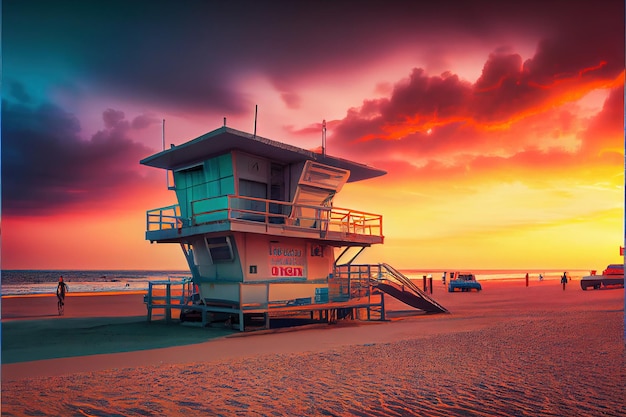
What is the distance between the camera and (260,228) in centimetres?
1931

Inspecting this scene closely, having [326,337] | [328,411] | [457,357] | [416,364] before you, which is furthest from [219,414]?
[326,337]

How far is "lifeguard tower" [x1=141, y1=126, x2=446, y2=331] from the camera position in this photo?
64.9 feet

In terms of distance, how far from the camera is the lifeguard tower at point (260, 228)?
1978cm

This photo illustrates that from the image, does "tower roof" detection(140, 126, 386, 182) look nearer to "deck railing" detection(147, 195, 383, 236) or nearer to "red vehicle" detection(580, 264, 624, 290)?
"deck railing" detection(147, 195, 383, 236)

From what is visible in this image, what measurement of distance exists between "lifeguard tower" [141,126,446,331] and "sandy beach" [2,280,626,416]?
172 cm

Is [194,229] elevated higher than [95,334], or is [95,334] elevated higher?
[194,229]

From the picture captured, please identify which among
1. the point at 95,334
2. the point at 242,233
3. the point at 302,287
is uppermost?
the point at 242,233

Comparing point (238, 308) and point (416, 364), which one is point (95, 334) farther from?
point (416, 364)

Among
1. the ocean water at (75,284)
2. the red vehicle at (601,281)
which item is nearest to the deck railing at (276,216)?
the ocean water at (75,284)

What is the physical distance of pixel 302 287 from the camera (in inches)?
859

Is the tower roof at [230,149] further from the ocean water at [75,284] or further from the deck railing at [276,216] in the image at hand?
the ocean water at [75,284]

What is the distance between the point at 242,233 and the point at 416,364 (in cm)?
1016

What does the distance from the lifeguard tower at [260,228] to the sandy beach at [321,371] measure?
1723 mm

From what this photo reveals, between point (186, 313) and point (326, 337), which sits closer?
point (326, 337)
